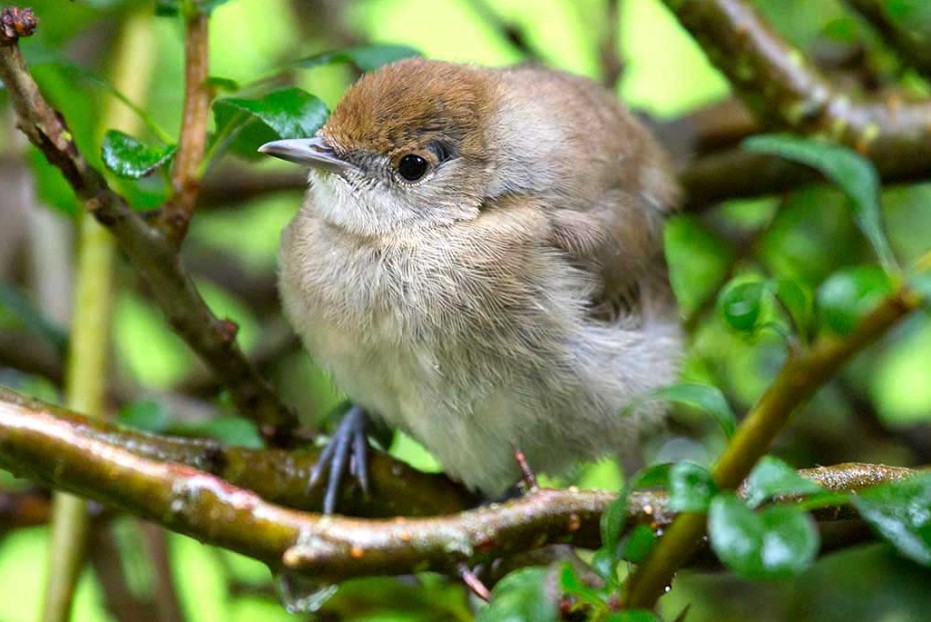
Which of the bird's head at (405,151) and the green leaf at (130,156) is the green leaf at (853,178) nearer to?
the green leaf at (130,156)

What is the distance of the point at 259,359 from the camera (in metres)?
3.84

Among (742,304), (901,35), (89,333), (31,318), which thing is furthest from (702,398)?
(901,35)

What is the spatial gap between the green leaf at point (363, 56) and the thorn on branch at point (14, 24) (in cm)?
62

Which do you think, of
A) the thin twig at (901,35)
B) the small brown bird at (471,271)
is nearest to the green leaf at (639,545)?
the small brown bird at (471,271)

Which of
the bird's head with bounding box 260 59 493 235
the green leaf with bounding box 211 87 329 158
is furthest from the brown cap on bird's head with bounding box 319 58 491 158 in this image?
the green leaf with bounding box 211 87 329 158

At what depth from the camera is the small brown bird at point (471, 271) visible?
2568 mm

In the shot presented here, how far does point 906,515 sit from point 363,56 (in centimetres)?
150

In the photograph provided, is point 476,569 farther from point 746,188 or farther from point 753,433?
point 746,188

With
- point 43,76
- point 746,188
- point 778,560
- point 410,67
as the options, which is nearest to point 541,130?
point 410,67

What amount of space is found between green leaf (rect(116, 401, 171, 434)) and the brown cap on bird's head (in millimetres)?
726

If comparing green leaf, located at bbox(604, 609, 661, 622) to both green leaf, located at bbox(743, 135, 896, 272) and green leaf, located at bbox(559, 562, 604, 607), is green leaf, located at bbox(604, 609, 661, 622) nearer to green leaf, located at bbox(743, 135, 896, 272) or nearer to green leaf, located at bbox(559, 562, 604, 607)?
green leaf, located at bbox(559, 562, 604, 607)

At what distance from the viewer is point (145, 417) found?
2.39 meters

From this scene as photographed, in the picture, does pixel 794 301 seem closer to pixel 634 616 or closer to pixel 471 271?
pixel 634 616

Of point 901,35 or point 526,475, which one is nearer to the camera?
point 526,475
